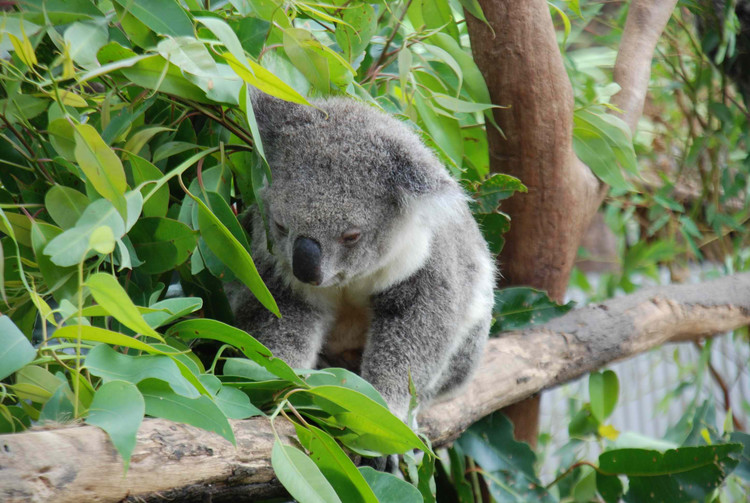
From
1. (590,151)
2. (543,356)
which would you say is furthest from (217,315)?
(590,151)

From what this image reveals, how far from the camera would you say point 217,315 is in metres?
1.96

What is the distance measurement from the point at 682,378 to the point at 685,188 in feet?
4.41

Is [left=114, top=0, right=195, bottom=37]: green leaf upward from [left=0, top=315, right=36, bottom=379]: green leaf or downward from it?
upward

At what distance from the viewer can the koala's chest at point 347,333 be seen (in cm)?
226

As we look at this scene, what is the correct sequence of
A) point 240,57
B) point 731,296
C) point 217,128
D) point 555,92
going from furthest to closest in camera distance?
point 731,296 < point 555,92 < point 217,128 < point 240,57

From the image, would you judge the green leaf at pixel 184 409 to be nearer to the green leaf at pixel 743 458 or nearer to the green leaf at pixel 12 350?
the green leaf at pixel 12 350

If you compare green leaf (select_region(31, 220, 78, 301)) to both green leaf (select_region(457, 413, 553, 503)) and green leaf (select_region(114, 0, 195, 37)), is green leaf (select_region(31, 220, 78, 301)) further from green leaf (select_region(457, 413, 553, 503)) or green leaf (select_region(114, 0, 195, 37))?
green leaf (select_region(457, 413, 553, 503))

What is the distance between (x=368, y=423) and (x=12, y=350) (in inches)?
29.9

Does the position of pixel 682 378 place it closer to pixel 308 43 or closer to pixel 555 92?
pixel 555 92

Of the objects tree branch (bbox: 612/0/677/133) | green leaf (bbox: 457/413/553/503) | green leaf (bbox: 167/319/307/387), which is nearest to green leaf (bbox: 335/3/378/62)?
green leaf (bbox: 167/319/307/387)

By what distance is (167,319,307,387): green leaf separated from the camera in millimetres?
1545

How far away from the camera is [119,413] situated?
1.17 m

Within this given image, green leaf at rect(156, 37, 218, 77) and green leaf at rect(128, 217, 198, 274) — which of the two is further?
green leaf at rect(128, 217, 198, 274)

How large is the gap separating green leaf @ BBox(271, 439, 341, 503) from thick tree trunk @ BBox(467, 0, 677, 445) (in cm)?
168
